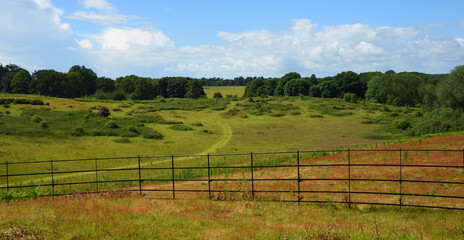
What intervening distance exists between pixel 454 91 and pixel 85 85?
125043 millimetres

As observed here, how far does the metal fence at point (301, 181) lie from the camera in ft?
53.2

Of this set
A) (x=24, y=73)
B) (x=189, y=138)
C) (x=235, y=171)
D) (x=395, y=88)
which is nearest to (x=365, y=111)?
(x=395, y=88)

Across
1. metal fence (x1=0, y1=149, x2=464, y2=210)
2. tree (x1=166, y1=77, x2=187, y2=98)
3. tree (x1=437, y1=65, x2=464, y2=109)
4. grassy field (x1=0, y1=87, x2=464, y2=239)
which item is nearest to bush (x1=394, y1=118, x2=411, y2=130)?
grassy field (x1=0, y1=87, x2=464, y2=239)

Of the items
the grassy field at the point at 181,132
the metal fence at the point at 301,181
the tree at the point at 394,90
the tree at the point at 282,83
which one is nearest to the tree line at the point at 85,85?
the grassy field at the point at 181,132

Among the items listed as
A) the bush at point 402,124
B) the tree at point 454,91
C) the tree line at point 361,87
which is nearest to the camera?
the tree at point 454,91

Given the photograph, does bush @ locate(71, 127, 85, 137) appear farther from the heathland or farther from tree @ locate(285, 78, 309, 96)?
tree @ locate(285, 78, 309, 96)

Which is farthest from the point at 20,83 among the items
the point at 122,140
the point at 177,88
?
the point at 122,140

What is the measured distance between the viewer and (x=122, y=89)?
14038cm

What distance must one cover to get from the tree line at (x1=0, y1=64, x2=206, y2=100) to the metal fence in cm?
9725

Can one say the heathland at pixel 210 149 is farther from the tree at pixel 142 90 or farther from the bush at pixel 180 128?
the tree at pixel 142 90

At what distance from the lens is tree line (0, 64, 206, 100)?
123500 millimetres

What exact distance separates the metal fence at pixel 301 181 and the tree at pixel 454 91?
115ft

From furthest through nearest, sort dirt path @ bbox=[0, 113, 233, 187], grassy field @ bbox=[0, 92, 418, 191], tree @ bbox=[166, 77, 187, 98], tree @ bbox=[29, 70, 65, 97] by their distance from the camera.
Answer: tree @ bbox=[166, 77, 187, 98] → tree @ bbox=[29, 70, 65, 97] → grassy field @ bbox=[0, 92, 418, 191] → dirt path @ bbox=[0, 113, 233, 187]

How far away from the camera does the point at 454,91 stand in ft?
193
